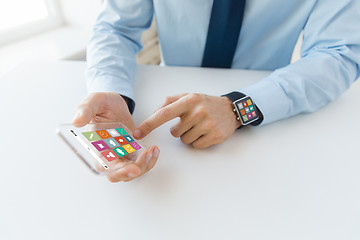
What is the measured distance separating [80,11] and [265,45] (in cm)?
101

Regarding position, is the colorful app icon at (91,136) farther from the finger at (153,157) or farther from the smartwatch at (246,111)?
the smartwatch at (246,111)

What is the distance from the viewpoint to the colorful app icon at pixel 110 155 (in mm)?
384

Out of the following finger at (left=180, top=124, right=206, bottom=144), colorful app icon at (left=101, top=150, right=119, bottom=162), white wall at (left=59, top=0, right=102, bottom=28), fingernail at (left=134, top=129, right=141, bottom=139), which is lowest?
finger at (left=180, top=124, right=206, bottom=144)

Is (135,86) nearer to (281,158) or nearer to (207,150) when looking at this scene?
(207,150)

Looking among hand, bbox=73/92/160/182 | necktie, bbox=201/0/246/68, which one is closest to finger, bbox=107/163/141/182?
hand, bbox=73/92/160/182

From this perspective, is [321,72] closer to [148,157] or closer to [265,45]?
[265,45]

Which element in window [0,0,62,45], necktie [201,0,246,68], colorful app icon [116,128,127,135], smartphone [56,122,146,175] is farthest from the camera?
window [0,0,62,45]

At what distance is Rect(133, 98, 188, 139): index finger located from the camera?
48cm

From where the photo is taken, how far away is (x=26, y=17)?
4.03 feet

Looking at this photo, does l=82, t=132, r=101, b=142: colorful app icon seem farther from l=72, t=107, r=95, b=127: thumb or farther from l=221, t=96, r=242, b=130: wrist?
l=221, t=96, r=242, b=130: wrist

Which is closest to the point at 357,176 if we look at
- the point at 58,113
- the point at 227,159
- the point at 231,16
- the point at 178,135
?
the point at 227,159

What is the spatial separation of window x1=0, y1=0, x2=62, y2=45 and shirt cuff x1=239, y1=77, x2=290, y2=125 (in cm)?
118

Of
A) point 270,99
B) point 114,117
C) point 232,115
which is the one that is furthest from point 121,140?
point 270,99

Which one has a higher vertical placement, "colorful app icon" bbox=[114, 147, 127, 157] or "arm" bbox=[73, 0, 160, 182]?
"arm" bbox=[73, 0, 160, 182]
